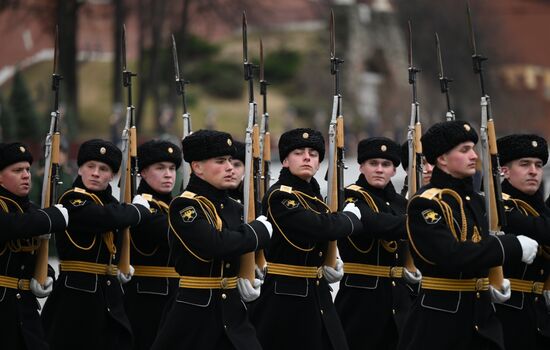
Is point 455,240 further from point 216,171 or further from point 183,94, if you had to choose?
point 183,94

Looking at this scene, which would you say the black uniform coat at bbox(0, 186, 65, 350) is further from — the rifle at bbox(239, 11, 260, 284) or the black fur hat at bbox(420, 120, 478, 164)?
the black fur hat at bbox(420, 120, 478, 164)

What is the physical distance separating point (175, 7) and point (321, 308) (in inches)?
1252

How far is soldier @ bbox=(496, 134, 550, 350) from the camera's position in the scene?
7930mm

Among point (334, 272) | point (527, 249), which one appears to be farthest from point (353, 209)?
point (527, 249)

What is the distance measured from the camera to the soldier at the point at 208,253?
7.46 meters

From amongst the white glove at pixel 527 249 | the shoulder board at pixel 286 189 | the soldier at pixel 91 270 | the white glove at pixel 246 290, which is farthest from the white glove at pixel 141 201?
the white glove at pixel 527 249

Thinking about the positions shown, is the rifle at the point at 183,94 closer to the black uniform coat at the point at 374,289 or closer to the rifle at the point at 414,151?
the black uniform coat at the point at 374,289

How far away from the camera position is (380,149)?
9648 millimetres

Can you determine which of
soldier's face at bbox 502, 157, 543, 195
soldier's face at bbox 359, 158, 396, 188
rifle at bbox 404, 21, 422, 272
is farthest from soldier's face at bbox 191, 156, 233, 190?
rifle at bbox 404, 21, 422, 272

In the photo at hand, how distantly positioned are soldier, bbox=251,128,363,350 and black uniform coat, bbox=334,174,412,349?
1.99 feet

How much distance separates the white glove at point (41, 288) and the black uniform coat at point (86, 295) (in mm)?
430

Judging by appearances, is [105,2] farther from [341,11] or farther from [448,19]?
[448,19]

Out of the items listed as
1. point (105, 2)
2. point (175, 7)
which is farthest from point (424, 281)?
point (105, 2)

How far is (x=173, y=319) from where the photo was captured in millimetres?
7582
